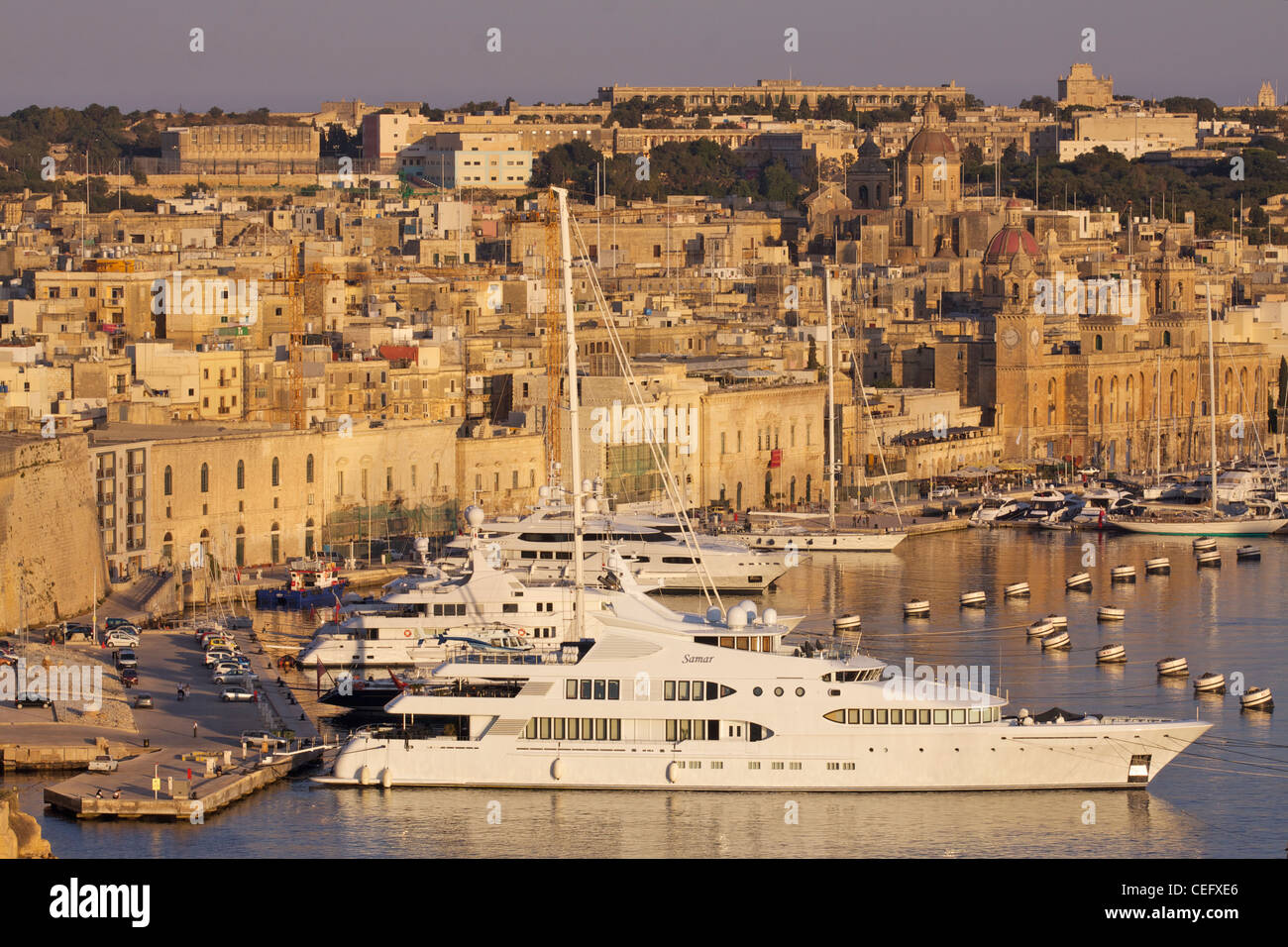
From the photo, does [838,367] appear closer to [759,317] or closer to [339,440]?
[759,317]

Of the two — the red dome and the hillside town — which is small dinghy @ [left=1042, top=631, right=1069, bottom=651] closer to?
the hillside town

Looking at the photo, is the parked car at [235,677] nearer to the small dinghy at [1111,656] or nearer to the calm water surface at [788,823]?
the calm water surface at [788,823]

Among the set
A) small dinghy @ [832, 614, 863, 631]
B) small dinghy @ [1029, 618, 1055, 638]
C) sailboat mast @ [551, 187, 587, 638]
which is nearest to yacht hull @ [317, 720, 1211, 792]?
sailboat mast @ [551, 187, 587, 638]

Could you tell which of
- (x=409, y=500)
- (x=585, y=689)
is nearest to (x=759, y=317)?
(x=409, y=500)

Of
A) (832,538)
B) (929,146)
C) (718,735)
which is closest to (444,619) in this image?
(718,735)

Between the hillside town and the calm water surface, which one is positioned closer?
the calm water surface
